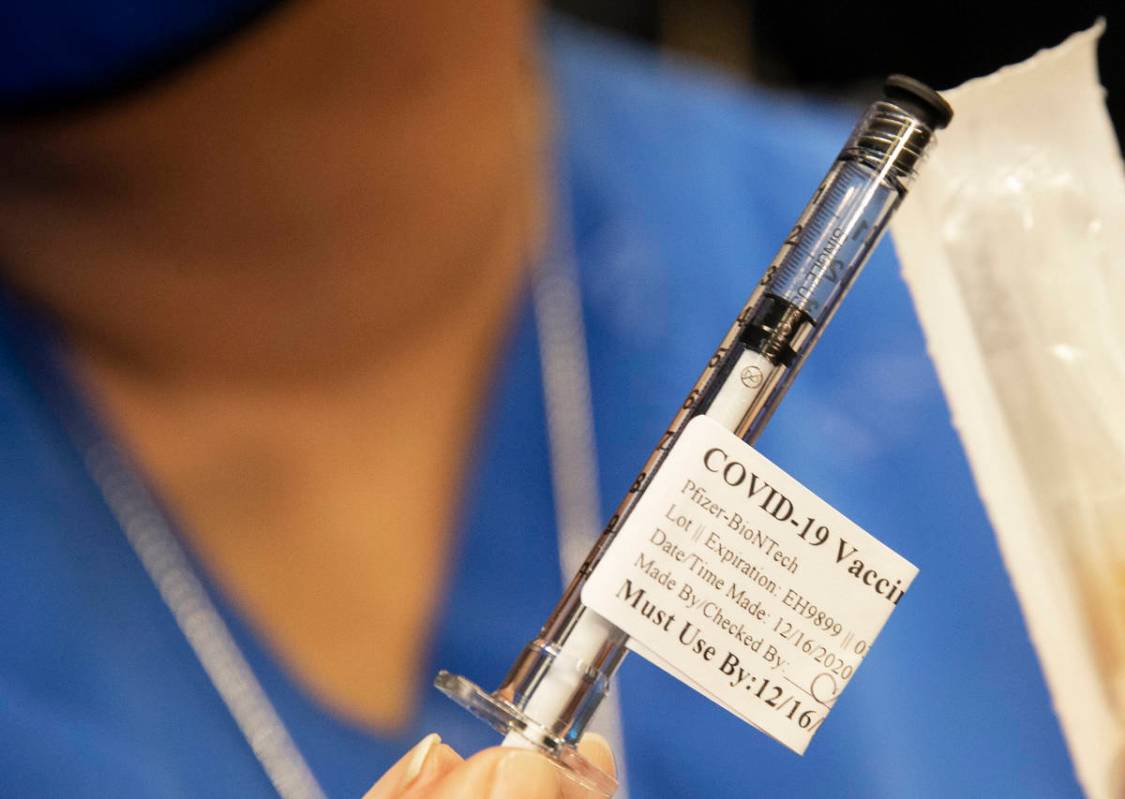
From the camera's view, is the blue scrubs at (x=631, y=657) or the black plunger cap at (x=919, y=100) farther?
the blue scrubs at (x=631, y=657)

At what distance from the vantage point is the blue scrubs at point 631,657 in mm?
365

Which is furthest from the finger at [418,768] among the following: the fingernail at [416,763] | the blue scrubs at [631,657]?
the blue scrubs at [631,657]

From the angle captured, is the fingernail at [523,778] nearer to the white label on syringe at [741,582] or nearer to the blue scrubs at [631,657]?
the white label on syringe at [741,582]

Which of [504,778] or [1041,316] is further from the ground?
[1041,316]

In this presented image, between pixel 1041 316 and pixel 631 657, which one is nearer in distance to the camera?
pixel 1041 316

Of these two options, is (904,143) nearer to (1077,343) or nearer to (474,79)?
(1077,343)

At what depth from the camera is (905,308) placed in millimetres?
457

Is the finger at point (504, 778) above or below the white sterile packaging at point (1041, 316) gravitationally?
below

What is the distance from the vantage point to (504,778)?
20cm

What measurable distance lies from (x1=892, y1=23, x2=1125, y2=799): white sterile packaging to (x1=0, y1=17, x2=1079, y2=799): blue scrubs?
0.13m

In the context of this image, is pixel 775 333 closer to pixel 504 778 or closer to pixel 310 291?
pixel 504 778

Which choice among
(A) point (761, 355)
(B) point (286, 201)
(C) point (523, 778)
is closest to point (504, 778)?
(C) point (523, 778)

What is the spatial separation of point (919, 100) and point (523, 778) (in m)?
0.17

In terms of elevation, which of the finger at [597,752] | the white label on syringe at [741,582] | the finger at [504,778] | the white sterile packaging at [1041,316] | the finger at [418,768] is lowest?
the finger at [418,768]
